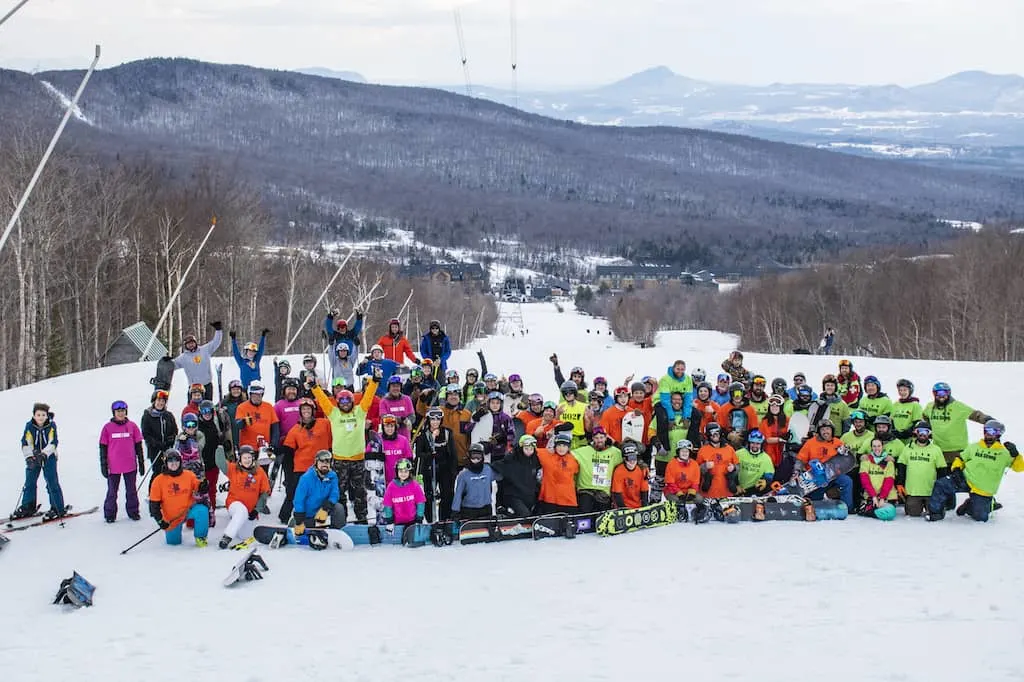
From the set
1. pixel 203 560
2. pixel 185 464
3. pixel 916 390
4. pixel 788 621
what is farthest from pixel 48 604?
pixel 916 390

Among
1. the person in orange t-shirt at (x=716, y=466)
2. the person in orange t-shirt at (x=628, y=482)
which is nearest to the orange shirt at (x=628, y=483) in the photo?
the person in orange t-shirt at (x=628, y=482)

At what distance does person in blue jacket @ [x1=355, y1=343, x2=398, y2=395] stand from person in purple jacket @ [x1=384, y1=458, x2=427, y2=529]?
6.14 feet

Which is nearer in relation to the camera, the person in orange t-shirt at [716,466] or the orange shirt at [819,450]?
the person in orange t-shirt at [716,466]

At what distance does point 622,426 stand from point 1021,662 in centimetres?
558

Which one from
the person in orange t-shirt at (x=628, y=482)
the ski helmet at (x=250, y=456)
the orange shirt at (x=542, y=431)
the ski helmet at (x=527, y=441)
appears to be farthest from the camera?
the orange shirt at (x=542, y=431)

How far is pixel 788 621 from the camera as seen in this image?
312 inches

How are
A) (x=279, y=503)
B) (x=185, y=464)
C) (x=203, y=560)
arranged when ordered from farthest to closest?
(x=279, y=503)
(x=185, y=464)
(x=203, y=560)

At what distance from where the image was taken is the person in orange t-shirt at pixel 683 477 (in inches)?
434

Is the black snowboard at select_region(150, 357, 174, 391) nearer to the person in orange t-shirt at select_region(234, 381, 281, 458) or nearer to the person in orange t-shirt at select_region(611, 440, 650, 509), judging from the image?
the person in orange t-shirt at select_region(234, 381, 281, 458)

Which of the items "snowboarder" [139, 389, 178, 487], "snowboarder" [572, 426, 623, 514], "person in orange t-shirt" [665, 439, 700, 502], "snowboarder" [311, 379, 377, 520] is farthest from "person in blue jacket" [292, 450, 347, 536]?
"person in orange t-shirt" [665, 439, 700, 502]

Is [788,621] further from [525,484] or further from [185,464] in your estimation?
[185,464]

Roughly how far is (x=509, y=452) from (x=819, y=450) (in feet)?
12.0

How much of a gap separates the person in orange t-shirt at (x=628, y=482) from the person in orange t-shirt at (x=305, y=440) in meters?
3.28

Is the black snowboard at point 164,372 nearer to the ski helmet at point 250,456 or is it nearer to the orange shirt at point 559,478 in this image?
the ski helmet at point 250,456
